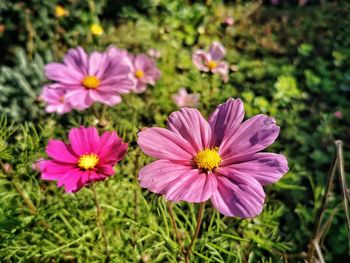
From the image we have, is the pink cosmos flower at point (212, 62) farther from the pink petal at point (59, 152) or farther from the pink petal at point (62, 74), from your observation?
the pink petal at point (59, 152)

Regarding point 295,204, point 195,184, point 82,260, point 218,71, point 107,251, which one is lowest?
point 295,204

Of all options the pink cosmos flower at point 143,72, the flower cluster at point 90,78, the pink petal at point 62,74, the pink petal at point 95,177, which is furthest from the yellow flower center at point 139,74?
the pink petal at point 95,177

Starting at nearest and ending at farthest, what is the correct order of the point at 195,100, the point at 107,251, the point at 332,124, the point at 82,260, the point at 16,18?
the point at 107,251 → the point at 82,260 → the point at 195,100 → the point at 332,124 → the point at 16,18

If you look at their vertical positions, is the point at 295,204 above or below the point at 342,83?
below

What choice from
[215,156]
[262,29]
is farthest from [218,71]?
[262,29]

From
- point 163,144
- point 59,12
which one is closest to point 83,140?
point 163,144

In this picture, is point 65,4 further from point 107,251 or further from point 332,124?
point 107,251
